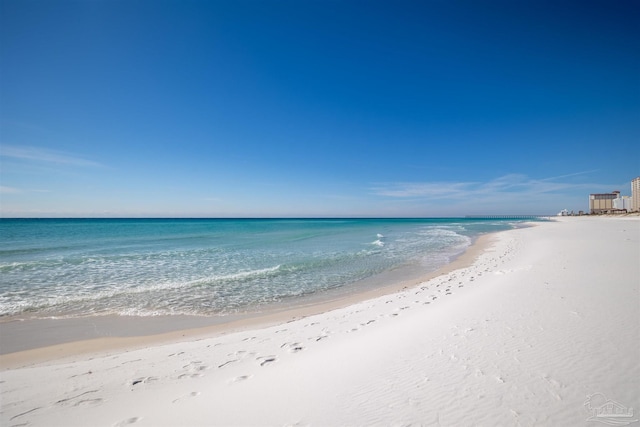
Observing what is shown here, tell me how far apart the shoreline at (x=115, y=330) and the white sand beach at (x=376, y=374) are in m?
0.31

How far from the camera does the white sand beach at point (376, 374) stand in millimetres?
3252

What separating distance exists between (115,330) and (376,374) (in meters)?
7.72

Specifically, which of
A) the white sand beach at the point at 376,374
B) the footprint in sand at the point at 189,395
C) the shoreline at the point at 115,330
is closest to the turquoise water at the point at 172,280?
the shoreline at the point at 115,330

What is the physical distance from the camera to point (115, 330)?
7535mm

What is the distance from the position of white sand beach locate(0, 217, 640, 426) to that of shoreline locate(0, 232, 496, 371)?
1.01 feet

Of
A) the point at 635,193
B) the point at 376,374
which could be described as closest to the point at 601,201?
the point at 635,193

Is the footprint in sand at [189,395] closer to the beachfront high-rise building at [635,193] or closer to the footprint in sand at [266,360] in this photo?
the footprint in sand at [266,360]

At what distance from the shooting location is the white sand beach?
10.7 ft

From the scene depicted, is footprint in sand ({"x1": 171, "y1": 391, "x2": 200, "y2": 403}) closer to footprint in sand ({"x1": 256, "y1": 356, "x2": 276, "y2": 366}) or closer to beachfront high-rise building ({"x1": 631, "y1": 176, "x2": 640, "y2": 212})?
footprint in sand ({"x1": 256, "y1": 356, "x2": 276, "y2": 366})

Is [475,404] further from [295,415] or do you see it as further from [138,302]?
[138,302]

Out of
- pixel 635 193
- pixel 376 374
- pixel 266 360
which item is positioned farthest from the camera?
pixel 635 193

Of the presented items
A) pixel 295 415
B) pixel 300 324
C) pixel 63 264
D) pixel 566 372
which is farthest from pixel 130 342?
pixel 63 264

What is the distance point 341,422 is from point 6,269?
67.0 ft

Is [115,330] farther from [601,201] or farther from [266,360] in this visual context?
[601,201]
